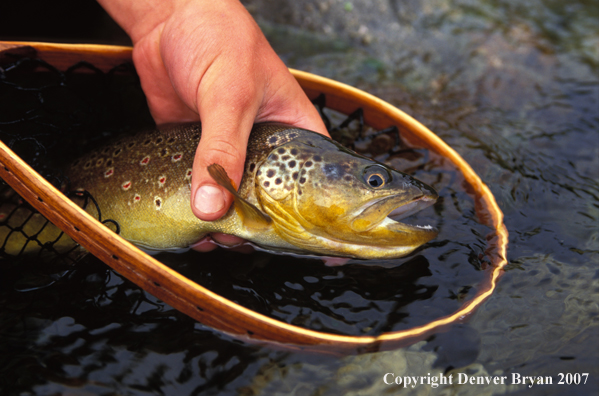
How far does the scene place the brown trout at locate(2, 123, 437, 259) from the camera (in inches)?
70.9

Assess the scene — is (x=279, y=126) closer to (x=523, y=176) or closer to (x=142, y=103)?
(x=142, y=103)

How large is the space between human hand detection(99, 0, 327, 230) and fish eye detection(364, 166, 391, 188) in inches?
21.2

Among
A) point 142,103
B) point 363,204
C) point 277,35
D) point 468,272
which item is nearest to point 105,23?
point 142,103

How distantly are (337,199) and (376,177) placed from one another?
0.19 m

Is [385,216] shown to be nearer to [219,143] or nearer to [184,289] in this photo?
[219,143]

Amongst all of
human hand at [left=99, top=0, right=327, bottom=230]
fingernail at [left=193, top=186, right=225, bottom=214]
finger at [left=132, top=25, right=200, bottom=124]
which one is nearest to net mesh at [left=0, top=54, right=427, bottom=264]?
finger at [left=132, top=25, right=200, bottom=124]

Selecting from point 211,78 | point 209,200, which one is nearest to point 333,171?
point 209,200

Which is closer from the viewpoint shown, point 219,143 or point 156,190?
point 219,143

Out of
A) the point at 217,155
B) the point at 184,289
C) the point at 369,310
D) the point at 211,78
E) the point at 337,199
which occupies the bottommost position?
the point at 369,310

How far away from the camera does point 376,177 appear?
1801mm

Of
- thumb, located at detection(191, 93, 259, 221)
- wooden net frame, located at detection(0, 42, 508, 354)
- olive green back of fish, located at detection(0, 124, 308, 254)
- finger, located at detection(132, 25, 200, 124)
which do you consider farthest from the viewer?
finger, located at detection(132, 25, 200, 124)

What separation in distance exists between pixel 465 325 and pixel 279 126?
1.22 metres

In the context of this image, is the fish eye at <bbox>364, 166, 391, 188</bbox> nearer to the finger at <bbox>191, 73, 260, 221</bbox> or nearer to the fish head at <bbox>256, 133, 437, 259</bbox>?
the fish head at <bbox>256, 133, 437, 259</bbox>

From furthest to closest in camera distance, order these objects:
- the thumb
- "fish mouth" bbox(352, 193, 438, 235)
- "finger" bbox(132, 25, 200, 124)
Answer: "finger" bbox(132, 25, 200, 124) → "fish mouth" bbox(352, 193, 438, 235) → the thumb
